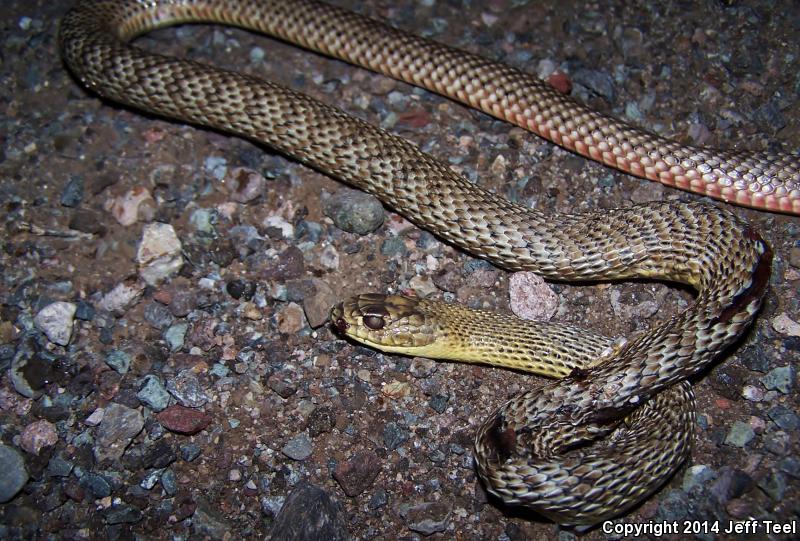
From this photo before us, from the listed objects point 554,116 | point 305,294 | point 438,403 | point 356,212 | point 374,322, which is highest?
point 554,116

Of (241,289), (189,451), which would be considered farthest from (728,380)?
(189,451)

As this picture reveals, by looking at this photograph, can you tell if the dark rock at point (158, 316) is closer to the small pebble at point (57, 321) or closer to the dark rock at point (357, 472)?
the small pebble at point (57, 321)

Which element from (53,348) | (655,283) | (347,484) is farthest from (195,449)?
(655,283)

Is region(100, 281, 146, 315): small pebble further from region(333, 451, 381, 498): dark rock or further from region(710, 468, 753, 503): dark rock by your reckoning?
region(710, 468, 753, 503): dark rock

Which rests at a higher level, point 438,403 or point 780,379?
point 780,379

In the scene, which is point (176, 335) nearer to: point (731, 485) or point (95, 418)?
point (95, 418)

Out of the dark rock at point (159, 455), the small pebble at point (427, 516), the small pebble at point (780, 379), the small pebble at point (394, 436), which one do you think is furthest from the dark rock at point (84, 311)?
the small pebble at point (780, 379)

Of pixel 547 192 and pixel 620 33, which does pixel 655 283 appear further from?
pixel 620 33
